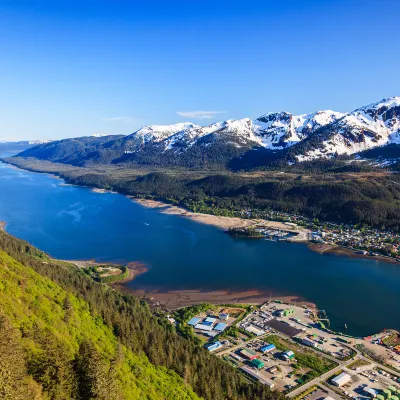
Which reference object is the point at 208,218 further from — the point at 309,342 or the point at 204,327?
the point at 309,342

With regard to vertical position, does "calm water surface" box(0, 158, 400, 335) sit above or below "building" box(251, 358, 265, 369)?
above

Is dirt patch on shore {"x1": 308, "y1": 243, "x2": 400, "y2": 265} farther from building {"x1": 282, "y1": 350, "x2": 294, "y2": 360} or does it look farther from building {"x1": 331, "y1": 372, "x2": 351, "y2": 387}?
building {"x1": 331, "y1": 372, "x2": 351, "y2": 387}

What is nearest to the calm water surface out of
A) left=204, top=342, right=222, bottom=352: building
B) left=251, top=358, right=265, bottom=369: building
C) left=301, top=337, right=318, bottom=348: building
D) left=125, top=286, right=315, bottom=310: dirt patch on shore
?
left=125, top=286, right=315, bottom=310: dirt patch on shore

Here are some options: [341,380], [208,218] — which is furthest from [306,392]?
[208,218]

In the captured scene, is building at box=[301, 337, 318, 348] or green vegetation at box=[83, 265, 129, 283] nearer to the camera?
building at box=[301, 337, 318, 348]

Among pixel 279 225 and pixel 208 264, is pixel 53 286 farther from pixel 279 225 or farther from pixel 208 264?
pixel 279 225

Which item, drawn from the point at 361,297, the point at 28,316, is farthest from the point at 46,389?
the point at 361,297

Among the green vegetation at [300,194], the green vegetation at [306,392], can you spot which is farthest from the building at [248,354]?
the green vegetation at [300,194]
